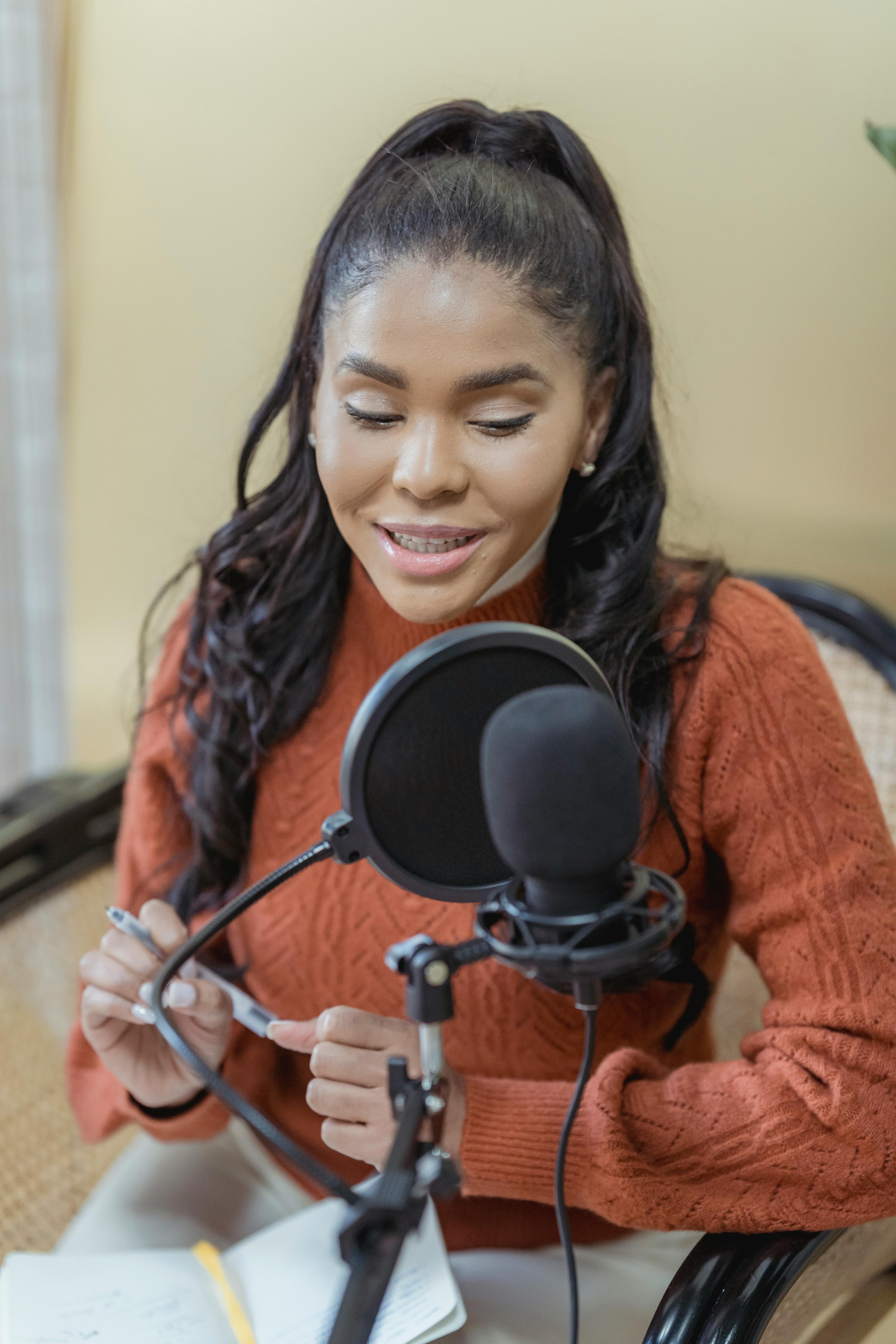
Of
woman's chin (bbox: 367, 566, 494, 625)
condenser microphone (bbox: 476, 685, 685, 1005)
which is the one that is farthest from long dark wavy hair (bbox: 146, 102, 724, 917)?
condenser microphone (bbox: 476, 685, 685, 1005)

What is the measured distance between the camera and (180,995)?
2.97 ft

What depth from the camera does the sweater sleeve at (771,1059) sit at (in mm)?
833

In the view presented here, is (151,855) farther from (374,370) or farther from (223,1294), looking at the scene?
(374,370)

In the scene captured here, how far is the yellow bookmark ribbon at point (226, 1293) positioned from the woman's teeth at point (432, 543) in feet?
1.88

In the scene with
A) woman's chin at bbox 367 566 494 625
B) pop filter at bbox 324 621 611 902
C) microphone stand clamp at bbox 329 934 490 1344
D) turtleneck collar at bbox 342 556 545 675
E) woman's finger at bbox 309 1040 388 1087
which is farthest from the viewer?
turtleneck collar at bbox 342 556 545 675

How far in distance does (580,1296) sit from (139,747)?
0.60m

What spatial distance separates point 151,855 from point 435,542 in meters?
0.46

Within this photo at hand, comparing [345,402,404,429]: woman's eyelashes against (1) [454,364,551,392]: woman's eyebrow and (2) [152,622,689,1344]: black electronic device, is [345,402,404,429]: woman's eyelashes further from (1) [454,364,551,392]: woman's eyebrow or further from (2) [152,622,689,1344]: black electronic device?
(2) [152,622,689,1344]: black electronic device

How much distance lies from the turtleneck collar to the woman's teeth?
0.23ft

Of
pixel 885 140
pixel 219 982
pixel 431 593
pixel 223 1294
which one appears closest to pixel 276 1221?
pixel 223 1294

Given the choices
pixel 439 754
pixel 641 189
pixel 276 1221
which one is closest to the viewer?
pixel 439 754

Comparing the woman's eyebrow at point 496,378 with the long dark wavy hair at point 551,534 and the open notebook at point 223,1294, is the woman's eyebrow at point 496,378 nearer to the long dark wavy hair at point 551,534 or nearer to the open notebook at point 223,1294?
the long dark wavy hair at point 551,534

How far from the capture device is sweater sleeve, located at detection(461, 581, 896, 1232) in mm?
833

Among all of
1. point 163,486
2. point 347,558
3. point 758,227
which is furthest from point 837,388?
point 163,486
